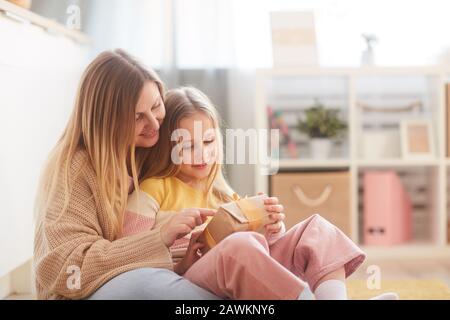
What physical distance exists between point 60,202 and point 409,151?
1353mm

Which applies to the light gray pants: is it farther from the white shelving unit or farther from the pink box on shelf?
the pink box on shelf

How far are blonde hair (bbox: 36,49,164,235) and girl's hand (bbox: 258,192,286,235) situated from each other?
184mm

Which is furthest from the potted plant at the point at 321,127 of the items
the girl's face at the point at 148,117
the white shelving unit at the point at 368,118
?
the girl's face at the point at 148,117

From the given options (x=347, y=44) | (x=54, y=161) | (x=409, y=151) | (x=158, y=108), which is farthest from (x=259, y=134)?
(x=409, y=151)

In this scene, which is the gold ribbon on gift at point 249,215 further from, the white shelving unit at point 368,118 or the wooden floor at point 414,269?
the white shelving unit at point 368,118

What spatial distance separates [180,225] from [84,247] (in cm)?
13

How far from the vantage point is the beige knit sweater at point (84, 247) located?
941mm

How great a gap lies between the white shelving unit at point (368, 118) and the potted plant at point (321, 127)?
0.03m

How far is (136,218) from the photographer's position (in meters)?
0.97

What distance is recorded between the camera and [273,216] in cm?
97

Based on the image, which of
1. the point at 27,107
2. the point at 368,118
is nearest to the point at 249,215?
the point at 27,107

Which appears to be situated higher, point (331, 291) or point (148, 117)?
point (148, 117)

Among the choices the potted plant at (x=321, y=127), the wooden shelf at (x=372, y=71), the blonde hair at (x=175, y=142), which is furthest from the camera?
the potted plant at (x=321, y=127)

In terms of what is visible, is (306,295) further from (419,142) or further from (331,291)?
(419,142)
